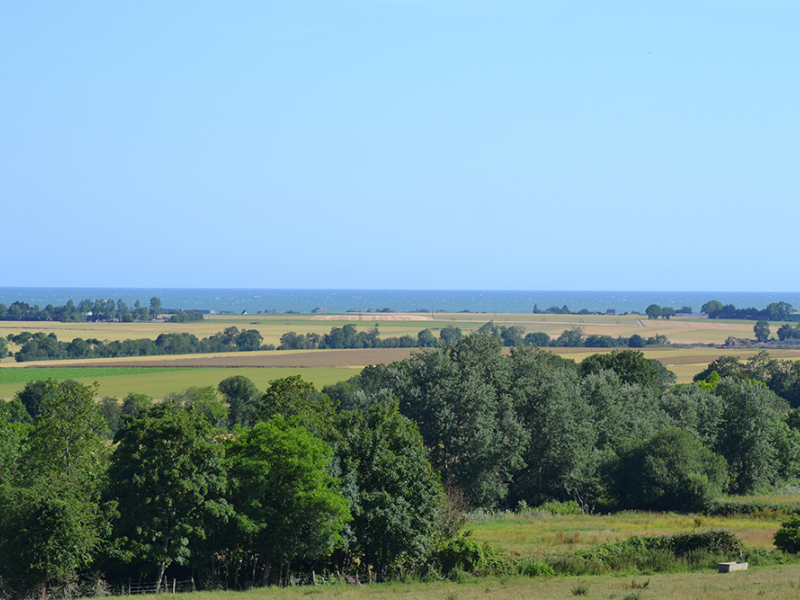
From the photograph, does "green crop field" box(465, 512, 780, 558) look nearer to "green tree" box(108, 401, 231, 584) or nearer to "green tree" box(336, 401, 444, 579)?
"green tree" box(336, 401, 444, 579)

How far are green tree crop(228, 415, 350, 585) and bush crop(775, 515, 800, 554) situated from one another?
21.7 m

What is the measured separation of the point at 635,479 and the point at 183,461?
40.2 metres

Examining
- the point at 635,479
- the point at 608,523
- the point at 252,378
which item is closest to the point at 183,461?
the point at 608,523

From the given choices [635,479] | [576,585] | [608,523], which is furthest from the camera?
[635,479]

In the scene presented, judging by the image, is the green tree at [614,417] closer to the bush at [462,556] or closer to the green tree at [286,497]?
the bush at [462,556]

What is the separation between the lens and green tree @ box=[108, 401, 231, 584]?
35375mm

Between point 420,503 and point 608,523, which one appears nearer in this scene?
point 420,503

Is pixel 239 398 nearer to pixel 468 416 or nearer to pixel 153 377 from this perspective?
pixel 153 377

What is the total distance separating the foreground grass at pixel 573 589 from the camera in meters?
29.7

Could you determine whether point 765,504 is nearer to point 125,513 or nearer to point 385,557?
point 385,557

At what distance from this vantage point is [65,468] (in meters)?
40.2

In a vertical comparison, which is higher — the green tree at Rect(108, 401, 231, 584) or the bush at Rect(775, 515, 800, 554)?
the green tree at Rect(108, 401, 231, 584)

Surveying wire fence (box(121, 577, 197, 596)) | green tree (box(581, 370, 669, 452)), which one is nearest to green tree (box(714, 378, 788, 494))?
green tree (box(581, 370, 669, 452))

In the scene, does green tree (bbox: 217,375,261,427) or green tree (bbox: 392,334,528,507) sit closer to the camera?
green tree (bbox: 392,334,528,507)
